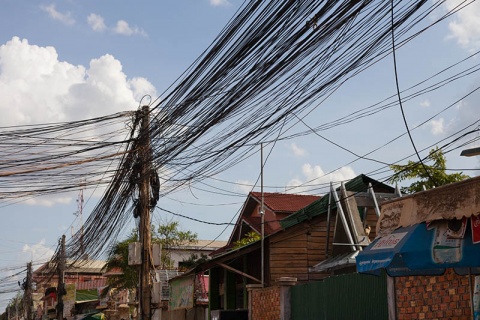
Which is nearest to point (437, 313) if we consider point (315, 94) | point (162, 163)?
point (315, 94)

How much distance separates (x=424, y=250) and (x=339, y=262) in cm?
843

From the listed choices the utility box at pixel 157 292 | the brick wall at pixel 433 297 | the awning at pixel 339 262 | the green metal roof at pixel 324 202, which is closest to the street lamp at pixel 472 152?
the brick wall at pixel 433 297

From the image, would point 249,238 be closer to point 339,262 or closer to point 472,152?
point 339,262

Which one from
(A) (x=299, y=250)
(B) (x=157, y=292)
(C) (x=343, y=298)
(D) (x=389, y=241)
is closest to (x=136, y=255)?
(B) (x=157, y=292)

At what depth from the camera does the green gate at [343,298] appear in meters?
11.3

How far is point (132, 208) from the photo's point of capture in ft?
60.7

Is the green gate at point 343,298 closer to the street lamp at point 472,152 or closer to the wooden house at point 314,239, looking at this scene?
the wooden house at point 314,239

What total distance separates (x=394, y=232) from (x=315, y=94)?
7.28 ft

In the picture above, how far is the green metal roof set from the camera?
1902 centimetres

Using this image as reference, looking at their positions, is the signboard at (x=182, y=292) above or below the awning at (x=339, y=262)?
below

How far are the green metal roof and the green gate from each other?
446 cm

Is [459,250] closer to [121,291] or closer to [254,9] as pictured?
[254,9]

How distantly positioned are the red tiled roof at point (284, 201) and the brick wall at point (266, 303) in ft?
40.4

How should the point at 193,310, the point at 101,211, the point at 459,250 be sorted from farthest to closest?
1. the point at 193,310
2. the point at 101,211
3. the point at 459,250
